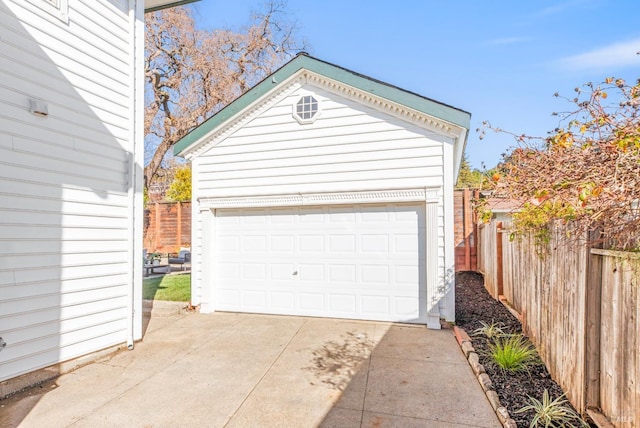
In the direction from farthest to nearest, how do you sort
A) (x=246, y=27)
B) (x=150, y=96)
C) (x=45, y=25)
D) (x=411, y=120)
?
(x=246, y=27)
(x=150, y=96)
(x=411, y=120)
(x=45, y=25)

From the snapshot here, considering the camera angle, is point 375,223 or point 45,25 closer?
point 45,25

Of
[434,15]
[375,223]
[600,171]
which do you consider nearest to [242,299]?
[375,223]

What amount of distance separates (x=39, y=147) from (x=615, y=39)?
835 cm

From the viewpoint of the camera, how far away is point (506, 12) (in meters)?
6.88

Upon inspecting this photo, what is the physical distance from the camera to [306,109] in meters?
6.59

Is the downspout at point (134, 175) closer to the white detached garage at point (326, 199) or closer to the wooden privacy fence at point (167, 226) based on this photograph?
the white detached garage at point (326, 199)

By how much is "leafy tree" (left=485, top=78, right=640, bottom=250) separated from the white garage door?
129 inches

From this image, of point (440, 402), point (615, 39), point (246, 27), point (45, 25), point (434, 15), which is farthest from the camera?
point (246, 27)

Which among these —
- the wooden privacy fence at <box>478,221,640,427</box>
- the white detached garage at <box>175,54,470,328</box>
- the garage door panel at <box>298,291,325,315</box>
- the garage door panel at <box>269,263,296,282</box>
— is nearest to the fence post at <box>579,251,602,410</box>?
the wooden privacy fence at <box>478,221,640,427</box>

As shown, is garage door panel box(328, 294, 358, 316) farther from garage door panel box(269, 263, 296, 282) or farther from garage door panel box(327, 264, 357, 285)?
garage door panel box(269, 263, 296, 282)

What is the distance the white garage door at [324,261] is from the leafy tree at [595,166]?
328cm

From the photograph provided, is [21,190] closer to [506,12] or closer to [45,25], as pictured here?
[45,25]

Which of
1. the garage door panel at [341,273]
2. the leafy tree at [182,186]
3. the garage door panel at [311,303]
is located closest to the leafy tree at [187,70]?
the leafy tree at [182,186]

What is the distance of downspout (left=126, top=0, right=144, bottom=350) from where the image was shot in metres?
5.00
